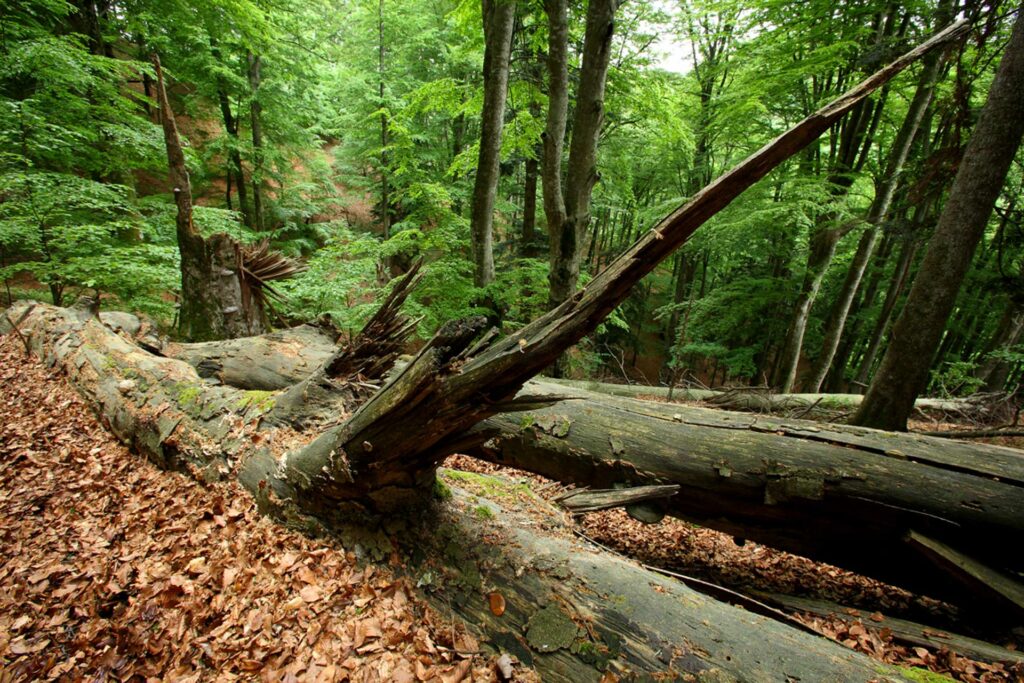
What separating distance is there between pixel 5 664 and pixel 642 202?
2311 centimetres

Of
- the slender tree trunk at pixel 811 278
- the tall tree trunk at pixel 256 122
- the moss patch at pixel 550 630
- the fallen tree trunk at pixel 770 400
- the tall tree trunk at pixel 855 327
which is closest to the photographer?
the moss patch at pixel 550 630

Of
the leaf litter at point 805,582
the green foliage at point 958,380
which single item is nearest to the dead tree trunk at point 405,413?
the leaf litter at point 805,582

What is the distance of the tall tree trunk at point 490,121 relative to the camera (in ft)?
21.5

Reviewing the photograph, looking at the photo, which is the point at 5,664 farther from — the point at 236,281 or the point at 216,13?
the point at 216,13

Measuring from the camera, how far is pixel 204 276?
671 cm

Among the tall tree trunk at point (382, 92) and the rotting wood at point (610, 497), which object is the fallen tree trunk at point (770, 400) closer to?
the rotting wood at point (610, 497)

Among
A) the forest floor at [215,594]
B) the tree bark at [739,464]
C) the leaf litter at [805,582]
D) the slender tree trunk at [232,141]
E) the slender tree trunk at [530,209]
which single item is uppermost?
the slender tree trunk at [232,141]

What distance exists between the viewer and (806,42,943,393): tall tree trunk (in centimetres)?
762

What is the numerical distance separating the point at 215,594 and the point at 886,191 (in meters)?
12.2

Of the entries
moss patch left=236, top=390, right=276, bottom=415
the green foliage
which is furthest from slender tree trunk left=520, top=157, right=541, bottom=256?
the green foliage

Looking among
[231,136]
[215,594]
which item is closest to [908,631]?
[215,594]

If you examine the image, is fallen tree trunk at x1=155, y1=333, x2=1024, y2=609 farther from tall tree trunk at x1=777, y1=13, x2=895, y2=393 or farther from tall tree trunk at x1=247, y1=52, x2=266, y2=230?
tall tree trunk at x1=247, y1=52, x2=266, y2=230

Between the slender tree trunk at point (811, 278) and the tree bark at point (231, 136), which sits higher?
the tree bark at point (231, 136)

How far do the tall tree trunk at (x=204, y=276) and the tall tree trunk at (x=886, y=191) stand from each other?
1090cm
